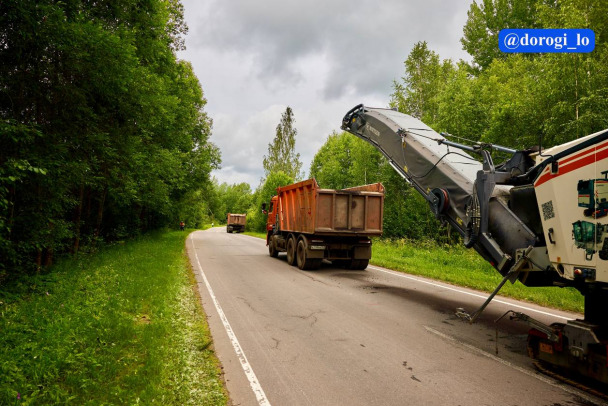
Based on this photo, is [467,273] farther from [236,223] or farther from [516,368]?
[236,223]

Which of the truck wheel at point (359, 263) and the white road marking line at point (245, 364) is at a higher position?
the truck wheel at point (359, 263)

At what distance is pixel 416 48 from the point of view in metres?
29.1

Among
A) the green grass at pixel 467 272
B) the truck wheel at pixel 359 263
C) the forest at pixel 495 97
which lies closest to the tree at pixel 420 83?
the forest at pixel 495 97

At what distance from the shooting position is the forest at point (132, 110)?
6.99 metres

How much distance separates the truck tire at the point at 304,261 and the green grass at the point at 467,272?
3069mm

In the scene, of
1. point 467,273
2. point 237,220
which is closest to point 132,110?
point 467,273

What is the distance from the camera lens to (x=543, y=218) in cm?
429

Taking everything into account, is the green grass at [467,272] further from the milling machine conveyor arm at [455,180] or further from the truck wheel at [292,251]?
the truck wheel at [292,251]

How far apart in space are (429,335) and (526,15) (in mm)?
39068

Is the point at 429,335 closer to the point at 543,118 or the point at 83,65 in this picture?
the point at 83,65

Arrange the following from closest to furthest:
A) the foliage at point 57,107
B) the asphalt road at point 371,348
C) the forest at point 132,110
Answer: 1. the asphalt road at point 371,348
2. the foliage at point 57,107
3. the forest at point 132,110

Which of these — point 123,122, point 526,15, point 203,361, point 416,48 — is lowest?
point 203,361

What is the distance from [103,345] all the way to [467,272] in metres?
10.5

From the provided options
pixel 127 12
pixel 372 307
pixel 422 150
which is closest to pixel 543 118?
pixel 422 150
